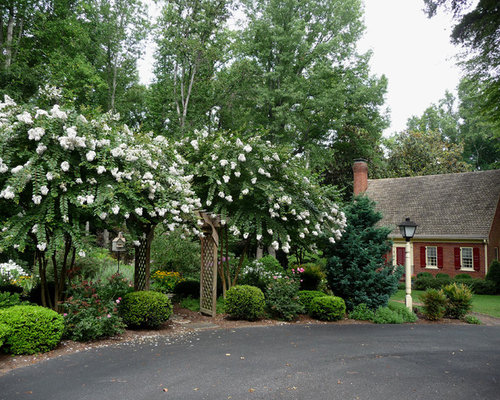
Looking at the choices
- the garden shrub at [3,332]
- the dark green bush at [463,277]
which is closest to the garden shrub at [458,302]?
the dark green bush at [463,277]

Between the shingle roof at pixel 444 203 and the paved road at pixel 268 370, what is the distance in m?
14.0

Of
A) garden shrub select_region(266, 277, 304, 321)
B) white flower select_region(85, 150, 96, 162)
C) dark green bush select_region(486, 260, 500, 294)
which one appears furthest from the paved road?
dark green bush select_region(486, 260, 500, 294)

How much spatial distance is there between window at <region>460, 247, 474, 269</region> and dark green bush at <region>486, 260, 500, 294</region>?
1797 millimetres

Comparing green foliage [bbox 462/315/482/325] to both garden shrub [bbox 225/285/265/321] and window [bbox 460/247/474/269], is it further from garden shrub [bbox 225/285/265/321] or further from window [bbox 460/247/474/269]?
window [bbox 460/247/474/269]

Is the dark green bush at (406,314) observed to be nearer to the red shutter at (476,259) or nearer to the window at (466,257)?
the red shutter at (476,259)

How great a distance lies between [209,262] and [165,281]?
286 cm

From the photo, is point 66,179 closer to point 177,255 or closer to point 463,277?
point 177,255

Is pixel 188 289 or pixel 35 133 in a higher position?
pixel 35 133

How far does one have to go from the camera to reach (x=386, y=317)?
1042 cm

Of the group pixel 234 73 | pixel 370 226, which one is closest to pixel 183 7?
pixel 234 73

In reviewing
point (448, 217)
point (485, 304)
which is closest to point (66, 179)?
point (485, 304)

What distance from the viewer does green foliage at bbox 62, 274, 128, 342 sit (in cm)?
682

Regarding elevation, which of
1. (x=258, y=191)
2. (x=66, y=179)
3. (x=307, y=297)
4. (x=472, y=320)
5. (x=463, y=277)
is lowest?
(x=472, y=320)

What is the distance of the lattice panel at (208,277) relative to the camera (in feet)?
31.8
